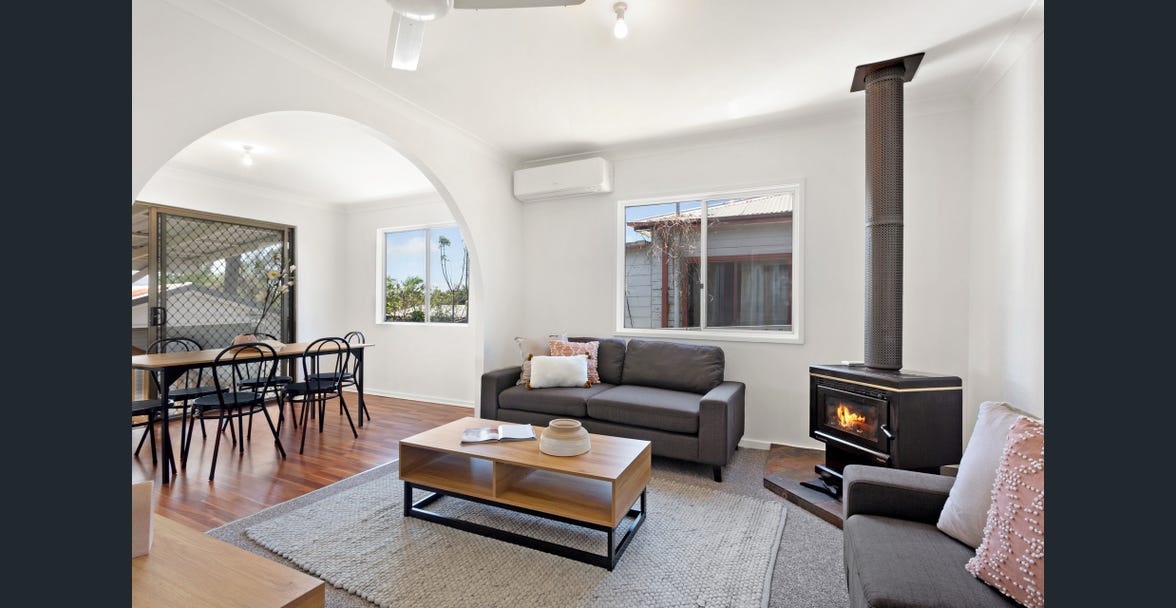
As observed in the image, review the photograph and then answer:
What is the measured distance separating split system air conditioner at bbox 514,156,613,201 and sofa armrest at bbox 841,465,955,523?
301 centimetres

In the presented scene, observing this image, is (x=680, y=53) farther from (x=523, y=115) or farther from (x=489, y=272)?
(x=489, y=272)

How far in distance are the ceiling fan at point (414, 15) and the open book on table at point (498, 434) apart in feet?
5.71

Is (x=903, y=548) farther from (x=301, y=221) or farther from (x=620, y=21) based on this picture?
(x=301, y=221)

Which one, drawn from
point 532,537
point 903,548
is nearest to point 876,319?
point 903,548

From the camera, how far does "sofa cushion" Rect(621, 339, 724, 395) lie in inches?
139

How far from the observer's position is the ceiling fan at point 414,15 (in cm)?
164

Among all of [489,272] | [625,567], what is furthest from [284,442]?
[625,567]

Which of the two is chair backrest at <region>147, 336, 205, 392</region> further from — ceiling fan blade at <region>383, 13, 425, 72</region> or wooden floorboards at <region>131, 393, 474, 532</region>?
ceiling fan blade at <region>383, 13, 425, 72</region>

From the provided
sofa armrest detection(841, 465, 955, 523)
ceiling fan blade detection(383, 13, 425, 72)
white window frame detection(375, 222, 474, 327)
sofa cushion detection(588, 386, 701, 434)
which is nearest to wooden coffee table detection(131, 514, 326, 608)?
sofa armrest detection(841, 465, 955, 523)

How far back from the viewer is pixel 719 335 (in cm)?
385

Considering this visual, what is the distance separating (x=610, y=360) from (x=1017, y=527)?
2.82m

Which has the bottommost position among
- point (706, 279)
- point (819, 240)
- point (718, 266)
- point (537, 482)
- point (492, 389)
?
point (537, 482)

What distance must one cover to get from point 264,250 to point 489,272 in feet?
9.89

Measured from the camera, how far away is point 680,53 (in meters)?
2.65
